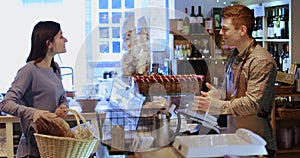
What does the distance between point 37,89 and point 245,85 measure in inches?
42.6

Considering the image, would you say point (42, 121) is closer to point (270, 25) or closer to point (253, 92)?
point (253, 92)

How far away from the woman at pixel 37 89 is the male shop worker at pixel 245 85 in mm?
833

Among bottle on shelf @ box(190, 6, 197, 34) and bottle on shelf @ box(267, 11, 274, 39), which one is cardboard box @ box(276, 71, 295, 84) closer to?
bottle on shelf @ box(267, 11, 274, 39)

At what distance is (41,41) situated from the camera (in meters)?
2.67

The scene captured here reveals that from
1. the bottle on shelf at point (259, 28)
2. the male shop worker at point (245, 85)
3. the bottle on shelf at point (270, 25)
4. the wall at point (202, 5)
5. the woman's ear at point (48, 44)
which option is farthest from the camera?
the wall at point (202, 5)

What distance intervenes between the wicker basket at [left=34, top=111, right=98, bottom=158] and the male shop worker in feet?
1.82

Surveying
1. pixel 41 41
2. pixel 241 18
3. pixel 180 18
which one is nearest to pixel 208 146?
pixel 241 18

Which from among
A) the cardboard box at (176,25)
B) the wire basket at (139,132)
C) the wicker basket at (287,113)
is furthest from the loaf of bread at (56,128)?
the cardboard box at (176,25)

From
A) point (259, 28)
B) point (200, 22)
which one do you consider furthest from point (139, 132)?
point (200, 22)

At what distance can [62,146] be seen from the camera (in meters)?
2.20

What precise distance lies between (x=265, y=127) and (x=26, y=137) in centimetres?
125

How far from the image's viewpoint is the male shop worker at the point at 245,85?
2.34 metres

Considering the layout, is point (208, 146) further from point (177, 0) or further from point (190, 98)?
point (177, 0)

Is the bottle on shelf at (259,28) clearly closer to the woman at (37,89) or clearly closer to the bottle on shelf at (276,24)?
the bottle on shelf at (276,24)
